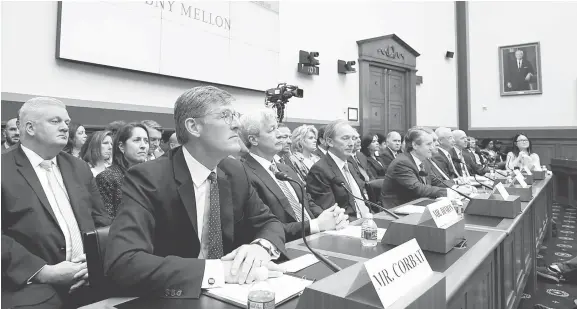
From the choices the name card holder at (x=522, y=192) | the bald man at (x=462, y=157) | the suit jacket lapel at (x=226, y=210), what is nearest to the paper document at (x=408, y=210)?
the name card holder at (x=522, y=192)

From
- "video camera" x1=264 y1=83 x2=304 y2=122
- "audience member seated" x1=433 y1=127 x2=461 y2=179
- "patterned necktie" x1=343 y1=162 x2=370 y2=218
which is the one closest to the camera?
"patterned necktie" x1=343 y1=162 x2=370 y2=218

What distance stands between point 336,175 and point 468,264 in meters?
1.37

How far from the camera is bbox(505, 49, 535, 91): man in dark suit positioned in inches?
352

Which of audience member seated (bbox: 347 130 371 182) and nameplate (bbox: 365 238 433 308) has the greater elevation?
audience member seated (bbox: 347 130 371 182)

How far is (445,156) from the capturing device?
4.65 metres

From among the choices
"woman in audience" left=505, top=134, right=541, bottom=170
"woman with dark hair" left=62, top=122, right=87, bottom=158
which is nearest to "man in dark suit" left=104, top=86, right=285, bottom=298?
"woman with dark hair" left=62, top=122, right=87, bottom=158

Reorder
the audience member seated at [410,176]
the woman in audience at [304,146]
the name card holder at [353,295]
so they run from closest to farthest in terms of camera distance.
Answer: the name card holder at [353,295] → the audience member seated at [410,176] → the woman in audience at [304,146]

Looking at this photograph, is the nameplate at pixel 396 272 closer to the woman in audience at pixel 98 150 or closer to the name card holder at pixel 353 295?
the name card holder at pixel 353 295

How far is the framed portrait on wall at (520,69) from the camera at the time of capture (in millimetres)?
8859

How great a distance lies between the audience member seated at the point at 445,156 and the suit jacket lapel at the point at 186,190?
3.69 metres

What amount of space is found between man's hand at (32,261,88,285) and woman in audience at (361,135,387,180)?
417 centimetres

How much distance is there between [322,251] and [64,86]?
118 inches

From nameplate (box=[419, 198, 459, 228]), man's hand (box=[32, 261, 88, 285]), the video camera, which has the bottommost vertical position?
man's hand (box=[32, 261, 88, 285])

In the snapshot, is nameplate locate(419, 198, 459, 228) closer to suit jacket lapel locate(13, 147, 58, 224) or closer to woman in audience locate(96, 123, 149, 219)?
suit jacket lapel locate(13, 147, 58, 224)
